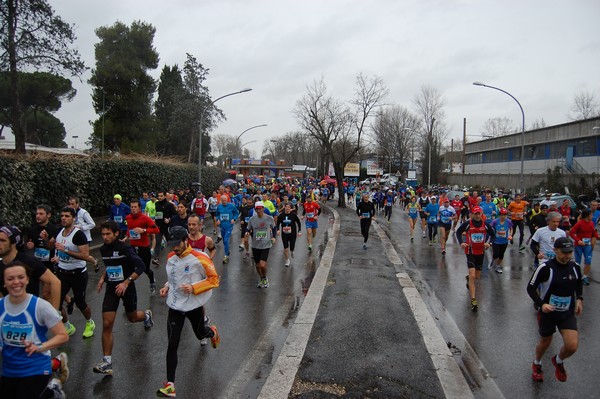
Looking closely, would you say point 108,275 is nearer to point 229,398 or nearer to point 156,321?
point 156,321

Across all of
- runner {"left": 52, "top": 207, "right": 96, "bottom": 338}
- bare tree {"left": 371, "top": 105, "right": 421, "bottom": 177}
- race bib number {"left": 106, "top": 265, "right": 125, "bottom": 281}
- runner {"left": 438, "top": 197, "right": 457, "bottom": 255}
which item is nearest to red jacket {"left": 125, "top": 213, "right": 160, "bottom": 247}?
runner {"left": 52, "top": 207, "right": 96, "bottom": 338}

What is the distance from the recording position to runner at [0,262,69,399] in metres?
3.24

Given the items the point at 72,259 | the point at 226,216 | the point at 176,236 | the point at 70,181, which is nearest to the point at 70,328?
the point at 72,259

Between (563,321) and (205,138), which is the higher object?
(205,138)

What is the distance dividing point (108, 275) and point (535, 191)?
37.6m

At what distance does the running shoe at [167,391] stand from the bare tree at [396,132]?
2550 inches

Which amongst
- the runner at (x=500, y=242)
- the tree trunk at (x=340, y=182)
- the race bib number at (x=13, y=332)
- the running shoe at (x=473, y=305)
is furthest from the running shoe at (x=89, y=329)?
the tree trunk at (x=340, y=182)

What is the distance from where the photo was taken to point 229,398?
14.2ft

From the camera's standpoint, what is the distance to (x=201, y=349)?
18.1ft

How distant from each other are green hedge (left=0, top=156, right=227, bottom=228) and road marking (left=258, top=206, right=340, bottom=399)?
332 inches

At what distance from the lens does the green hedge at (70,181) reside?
12.1m

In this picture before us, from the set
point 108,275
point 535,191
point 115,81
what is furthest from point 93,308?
point 535,191

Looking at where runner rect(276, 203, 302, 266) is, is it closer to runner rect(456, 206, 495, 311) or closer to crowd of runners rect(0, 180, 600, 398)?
crowd of runners rect(0, 180, 600, 398)

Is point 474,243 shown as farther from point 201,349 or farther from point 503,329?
point 201,349
